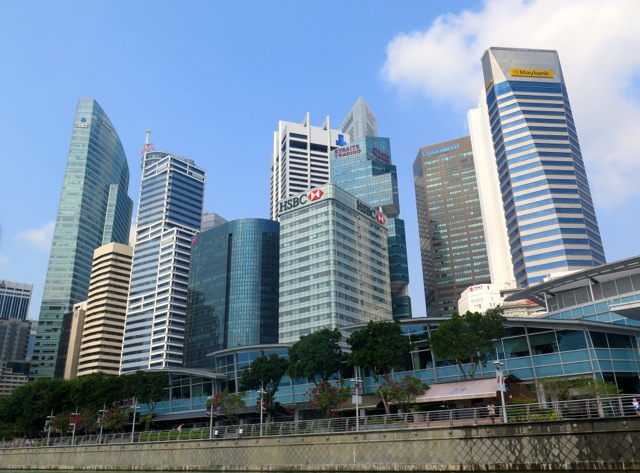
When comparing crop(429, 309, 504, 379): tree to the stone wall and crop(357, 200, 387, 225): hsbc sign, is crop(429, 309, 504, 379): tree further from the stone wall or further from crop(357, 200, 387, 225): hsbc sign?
crop(357, 200, 387, 225): hsbc sign

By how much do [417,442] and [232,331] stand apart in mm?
140356

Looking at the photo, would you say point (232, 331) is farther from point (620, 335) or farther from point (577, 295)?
point (620, 335)

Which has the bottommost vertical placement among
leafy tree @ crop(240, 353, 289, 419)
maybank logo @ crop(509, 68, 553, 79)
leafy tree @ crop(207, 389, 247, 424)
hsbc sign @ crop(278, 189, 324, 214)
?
leafy tree @ crop(207, 389, 247, 424)

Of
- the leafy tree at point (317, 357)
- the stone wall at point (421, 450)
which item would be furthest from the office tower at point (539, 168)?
the stone wall at point (421, 450)

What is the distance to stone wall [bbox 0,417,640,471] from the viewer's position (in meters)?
29.0

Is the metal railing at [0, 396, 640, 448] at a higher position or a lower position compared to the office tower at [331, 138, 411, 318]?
lower

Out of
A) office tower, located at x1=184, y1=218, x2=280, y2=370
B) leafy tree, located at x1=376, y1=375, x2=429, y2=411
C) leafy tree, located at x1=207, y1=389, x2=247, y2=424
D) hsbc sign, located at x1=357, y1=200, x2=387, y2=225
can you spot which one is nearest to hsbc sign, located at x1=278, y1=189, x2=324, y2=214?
hsbc sign, located at x1=357, y1=200, x2=387, y2=225

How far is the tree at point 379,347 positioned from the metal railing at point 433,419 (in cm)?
669

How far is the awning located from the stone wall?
10076mm

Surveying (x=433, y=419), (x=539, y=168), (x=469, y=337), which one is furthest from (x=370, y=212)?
(x=433, y=419)

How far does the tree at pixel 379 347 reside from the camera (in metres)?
50.0

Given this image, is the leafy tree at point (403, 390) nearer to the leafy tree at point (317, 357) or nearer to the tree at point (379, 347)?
the tree at point (379, 347)

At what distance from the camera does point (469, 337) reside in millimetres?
47000

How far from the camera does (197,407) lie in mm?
78125
